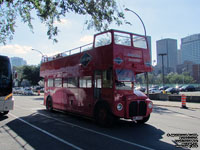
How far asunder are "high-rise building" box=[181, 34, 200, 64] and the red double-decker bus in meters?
174

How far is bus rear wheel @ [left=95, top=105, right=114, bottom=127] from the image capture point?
8766mm

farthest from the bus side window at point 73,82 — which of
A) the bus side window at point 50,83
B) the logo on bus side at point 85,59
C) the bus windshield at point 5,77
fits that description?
the bus windshield at point 5,77

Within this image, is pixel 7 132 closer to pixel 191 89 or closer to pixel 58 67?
pixel 58 67

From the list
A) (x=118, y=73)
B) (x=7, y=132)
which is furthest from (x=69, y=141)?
(x=118, y=73)

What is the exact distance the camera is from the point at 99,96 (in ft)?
31.4

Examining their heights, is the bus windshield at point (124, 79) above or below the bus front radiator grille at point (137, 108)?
above

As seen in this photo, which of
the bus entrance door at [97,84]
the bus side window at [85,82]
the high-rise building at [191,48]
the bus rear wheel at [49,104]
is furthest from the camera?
the high-rise building at [191,48]

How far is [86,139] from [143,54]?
515cm

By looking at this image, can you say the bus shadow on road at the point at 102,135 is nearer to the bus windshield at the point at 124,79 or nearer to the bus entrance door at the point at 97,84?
the bus entrance door at the point at 97,84

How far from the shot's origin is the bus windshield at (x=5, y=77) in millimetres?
11406

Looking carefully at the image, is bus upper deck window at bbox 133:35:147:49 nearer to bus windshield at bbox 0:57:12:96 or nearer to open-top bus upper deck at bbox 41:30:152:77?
open-top bus upper deck at bbox 41:30:152:77

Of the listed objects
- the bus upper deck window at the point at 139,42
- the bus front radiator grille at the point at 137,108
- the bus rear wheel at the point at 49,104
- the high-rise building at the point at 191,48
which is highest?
the high-rise building at the point at 191,48

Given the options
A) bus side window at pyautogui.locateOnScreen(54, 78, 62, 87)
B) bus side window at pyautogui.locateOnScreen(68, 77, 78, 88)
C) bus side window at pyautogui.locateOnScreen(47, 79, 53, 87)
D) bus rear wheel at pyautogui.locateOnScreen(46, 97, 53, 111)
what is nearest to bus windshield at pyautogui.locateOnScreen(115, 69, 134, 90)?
bus side window at pyautogui.locateOnScreen(68, 77, 78, 88)

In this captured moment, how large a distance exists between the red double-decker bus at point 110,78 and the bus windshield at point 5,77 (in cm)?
349
